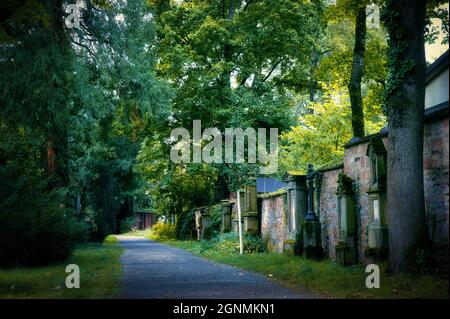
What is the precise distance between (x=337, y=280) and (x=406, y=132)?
2917mm

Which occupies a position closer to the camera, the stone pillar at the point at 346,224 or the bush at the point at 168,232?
the stone pillar at the point at 346,224

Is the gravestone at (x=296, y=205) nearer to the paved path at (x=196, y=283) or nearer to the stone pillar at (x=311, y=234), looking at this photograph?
the stone pillar at (x=311, y=234)

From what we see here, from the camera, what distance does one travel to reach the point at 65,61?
12016 mm

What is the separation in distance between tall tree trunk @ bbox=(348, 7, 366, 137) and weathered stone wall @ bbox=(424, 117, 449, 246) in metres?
7.28

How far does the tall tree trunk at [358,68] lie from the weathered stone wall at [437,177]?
23.9ft

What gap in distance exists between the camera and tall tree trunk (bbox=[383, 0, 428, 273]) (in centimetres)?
931

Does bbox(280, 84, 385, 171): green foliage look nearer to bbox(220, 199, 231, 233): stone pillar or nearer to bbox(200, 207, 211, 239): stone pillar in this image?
bbox(220, 199, 231, 233): stone pillar

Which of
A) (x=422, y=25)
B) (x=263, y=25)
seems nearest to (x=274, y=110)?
(x=263, y=25)

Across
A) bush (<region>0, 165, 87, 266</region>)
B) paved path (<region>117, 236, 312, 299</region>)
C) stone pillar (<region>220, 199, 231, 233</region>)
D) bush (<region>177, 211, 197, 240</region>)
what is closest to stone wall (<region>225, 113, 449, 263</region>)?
paved path (<region>117, 236, 312, 299</region>)

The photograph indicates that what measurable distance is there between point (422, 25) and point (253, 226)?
38.3ft

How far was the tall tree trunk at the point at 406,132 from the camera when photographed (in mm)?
9312

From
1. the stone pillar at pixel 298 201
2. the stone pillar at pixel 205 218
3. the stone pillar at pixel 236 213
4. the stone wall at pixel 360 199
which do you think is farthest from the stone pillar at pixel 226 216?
the stone pillar at pixel 298 201

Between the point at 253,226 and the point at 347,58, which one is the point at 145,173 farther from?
the point at 347,58

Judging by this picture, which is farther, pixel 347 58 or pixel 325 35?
pixel 325 35
